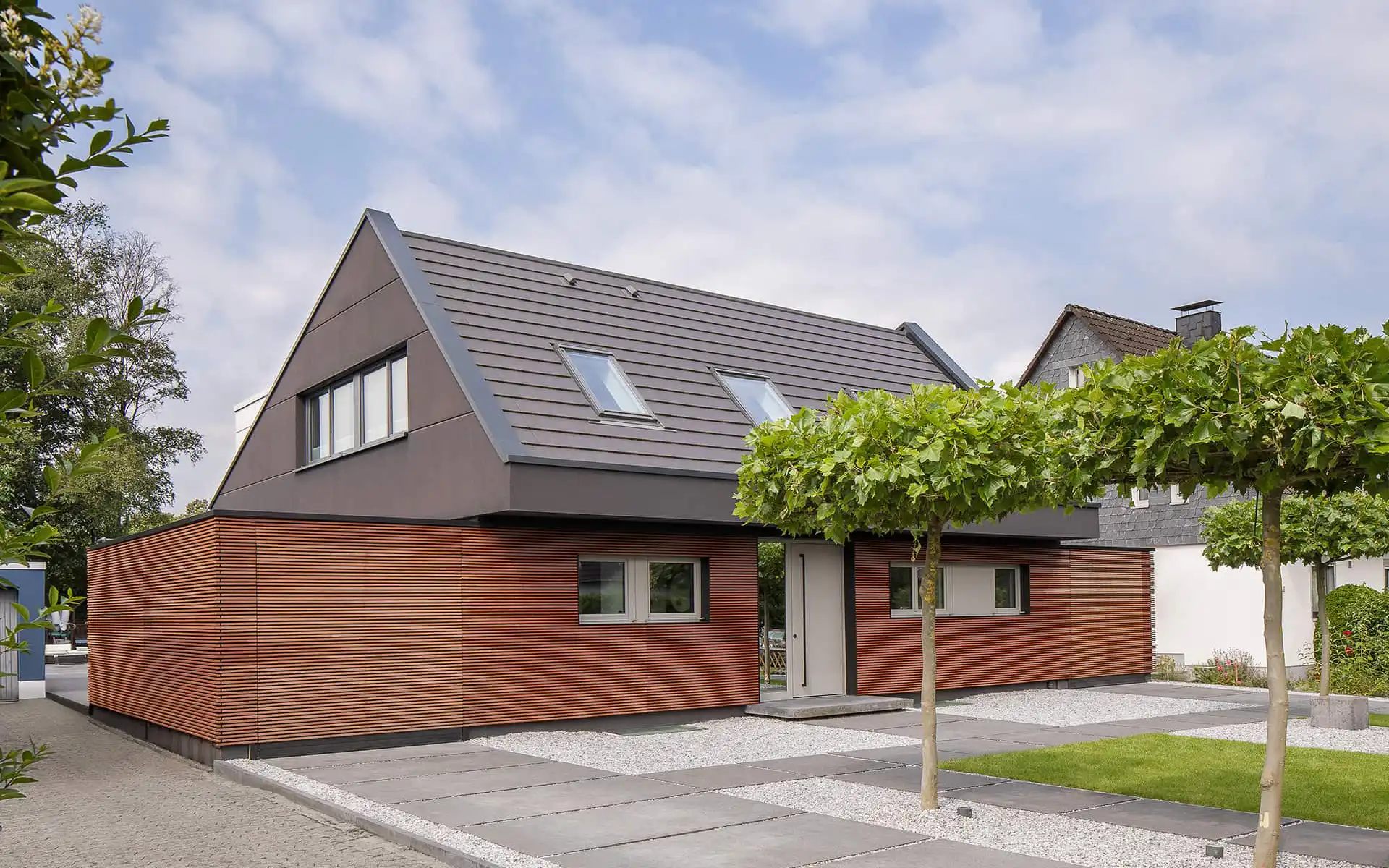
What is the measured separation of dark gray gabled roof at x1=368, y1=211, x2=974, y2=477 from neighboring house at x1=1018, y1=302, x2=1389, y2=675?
6.28 m

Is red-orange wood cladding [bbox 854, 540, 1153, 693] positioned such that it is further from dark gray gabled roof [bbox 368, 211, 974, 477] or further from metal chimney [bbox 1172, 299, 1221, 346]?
metal chimney [bbox 1172, 299, 1221, 346]

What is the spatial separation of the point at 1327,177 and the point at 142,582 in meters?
14.7

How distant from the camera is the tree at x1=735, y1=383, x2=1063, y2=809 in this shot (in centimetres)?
823

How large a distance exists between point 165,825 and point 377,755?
293 cm

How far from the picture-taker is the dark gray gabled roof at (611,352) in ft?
45.4

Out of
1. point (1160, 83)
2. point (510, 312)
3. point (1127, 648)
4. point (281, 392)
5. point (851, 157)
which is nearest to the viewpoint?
point (1160, 83)

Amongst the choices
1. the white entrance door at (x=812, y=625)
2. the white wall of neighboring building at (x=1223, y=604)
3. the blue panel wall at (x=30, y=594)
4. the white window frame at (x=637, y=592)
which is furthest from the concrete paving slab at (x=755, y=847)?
the white wall of neighboring building at (x=1223, y=604)

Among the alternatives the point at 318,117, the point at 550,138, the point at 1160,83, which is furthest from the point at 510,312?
the point at 1160,83

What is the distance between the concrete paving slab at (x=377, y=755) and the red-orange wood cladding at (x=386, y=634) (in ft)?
0.77

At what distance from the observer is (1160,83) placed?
40.0 feet

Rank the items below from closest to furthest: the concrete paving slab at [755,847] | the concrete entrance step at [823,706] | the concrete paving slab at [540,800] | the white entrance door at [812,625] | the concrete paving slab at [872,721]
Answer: the concrete paving slab at [755,847], the concrete paving slab at [540,800], the concrete paving slab at [872,721], the concrete entrance step at [823,706], the white entrance door at [812,625]

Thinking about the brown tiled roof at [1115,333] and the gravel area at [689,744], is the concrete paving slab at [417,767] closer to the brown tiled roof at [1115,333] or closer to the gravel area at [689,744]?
the gravel area at [689,744]

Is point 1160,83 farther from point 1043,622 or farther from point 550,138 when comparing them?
point 1043,622

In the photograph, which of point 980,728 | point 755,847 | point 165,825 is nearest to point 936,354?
point 980,728
